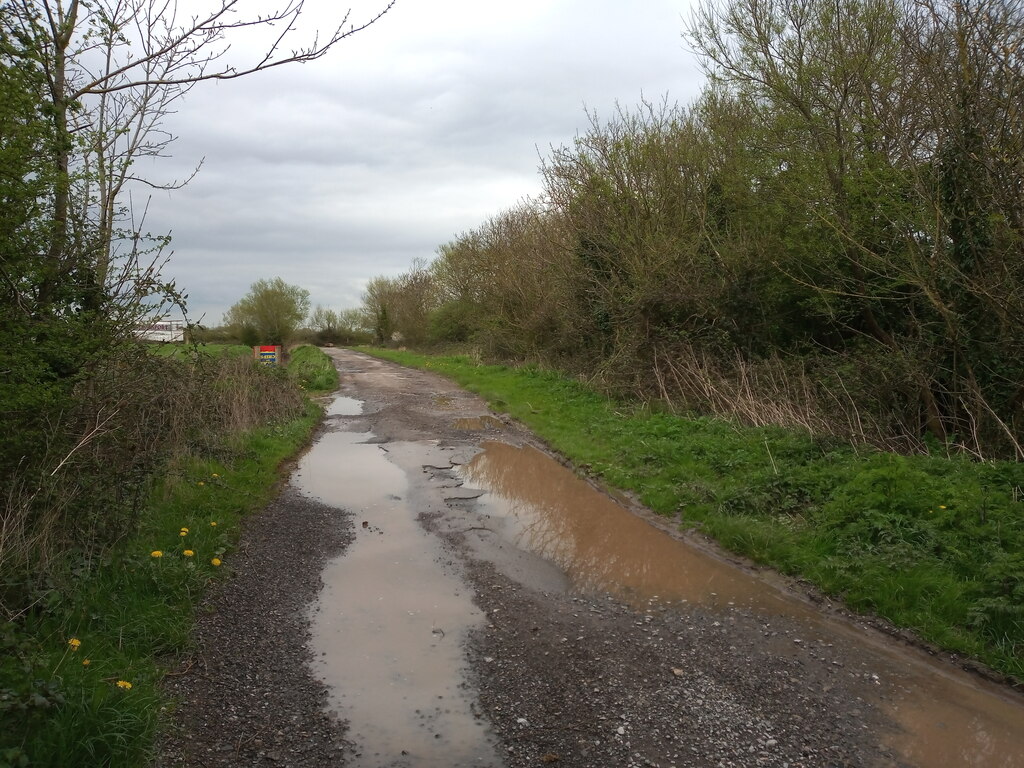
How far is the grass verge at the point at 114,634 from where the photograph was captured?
3.32 m

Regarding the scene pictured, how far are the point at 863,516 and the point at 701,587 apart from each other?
1.86 meters

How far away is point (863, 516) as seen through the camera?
657 cm

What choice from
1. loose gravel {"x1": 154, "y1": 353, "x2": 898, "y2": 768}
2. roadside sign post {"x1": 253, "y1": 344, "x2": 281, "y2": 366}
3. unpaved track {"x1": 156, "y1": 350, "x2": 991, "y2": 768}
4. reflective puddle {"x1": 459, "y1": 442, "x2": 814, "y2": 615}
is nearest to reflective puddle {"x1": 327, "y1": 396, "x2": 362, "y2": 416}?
roadside sign post {"x1": 253, "y1": 344, "x2": 281, "y2": 366}

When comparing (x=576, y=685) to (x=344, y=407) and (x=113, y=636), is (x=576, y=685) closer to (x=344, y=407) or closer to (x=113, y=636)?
(x=113, y=636)

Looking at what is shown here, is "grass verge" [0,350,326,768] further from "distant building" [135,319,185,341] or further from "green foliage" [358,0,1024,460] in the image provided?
"green foliage" [358,0,1024,460]

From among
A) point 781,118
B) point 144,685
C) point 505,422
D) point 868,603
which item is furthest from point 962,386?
point 144,685

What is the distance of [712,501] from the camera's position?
8.02m

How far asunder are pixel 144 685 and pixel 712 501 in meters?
6.01

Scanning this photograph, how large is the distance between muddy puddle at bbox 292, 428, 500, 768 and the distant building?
9.54 ft

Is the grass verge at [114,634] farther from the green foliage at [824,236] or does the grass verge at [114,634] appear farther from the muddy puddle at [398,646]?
the green foliage at [824,236]

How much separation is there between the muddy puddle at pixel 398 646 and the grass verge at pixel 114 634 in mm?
1014

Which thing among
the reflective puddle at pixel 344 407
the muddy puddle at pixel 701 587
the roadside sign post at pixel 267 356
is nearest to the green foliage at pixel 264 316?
the roadside sign post at pixel 267 356

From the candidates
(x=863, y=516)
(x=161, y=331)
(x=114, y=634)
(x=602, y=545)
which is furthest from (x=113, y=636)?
(x=863, y=516)

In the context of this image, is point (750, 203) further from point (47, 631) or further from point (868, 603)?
point (47, 631)
